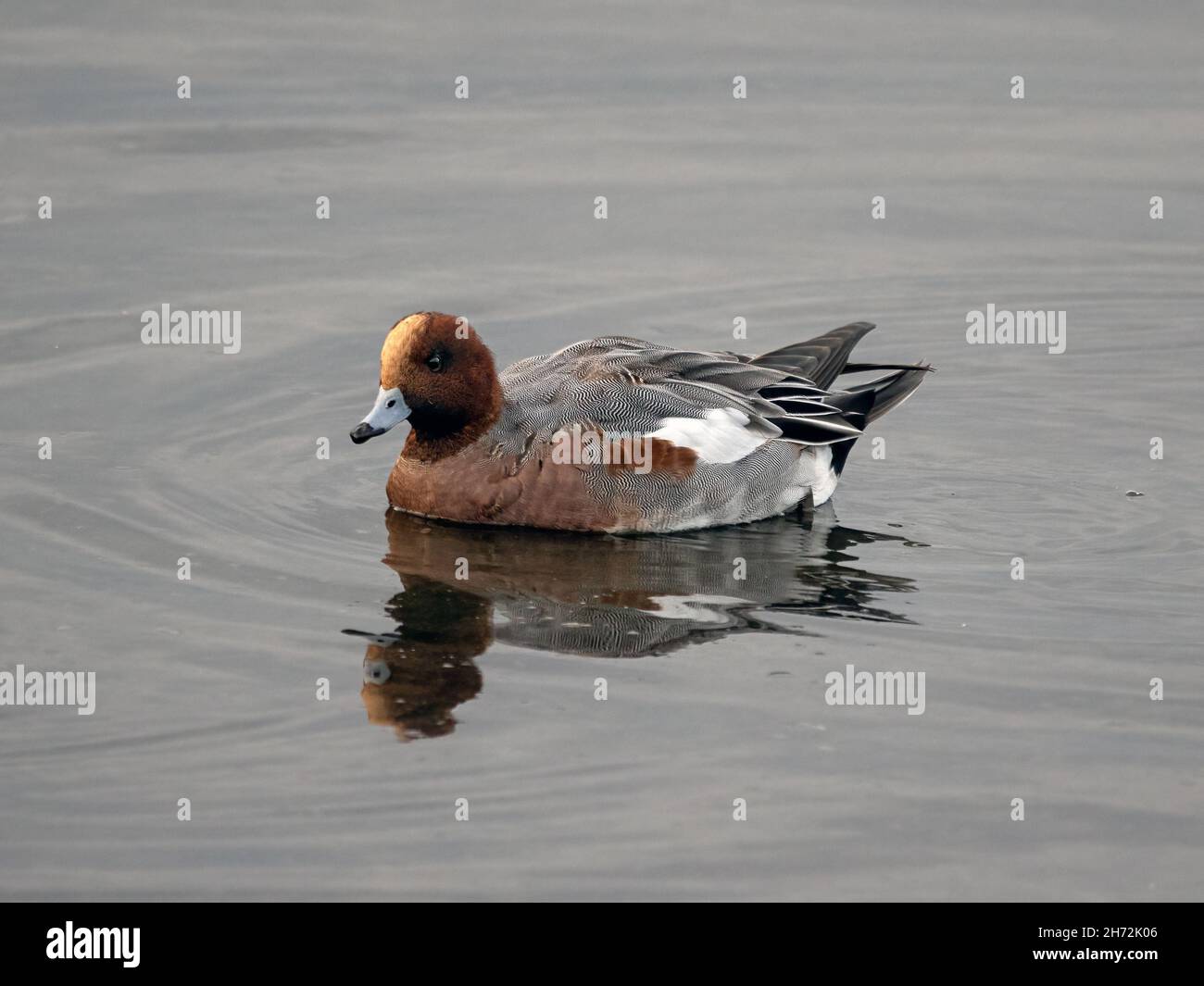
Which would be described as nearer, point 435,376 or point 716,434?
point 435,376

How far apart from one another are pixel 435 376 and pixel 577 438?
31.1 inches

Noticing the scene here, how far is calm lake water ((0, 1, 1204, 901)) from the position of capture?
7.25 m

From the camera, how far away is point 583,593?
954cm

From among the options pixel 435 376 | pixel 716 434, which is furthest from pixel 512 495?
pixel 716 434

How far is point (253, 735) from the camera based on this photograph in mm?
7945

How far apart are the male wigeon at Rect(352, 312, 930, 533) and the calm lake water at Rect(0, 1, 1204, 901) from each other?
0.20 m

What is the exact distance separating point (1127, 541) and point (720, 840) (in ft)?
12.6

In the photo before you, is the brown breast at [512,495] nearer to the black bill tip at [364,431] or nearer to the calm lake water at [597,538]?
the calm lake water at [597,538]

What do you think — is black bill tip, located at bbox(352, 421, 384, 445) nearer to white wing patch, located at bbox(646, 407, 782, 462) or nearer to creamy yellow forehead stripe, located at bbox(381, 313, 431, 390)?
creamy yellow forehead stripe, located at bbox(381, 313, 431, 390)

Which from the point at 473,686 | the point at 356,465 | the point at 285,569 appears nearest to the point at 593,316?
the point at 356,465

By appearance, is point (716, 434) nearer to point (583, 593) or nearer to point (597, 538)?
point (597, 538)

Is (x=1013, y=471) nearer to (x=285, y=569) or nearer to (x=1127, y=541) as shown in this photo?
(x=1127, y=541)

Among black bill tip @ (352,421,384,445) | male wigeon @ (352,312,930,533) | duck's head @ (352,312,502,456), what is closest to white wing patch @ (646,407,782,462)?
male wigeon @ (352,312,930,533)

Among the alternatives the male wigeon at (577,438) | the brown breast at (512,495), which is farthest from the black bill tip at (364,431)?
the brown breast at (512,495)
